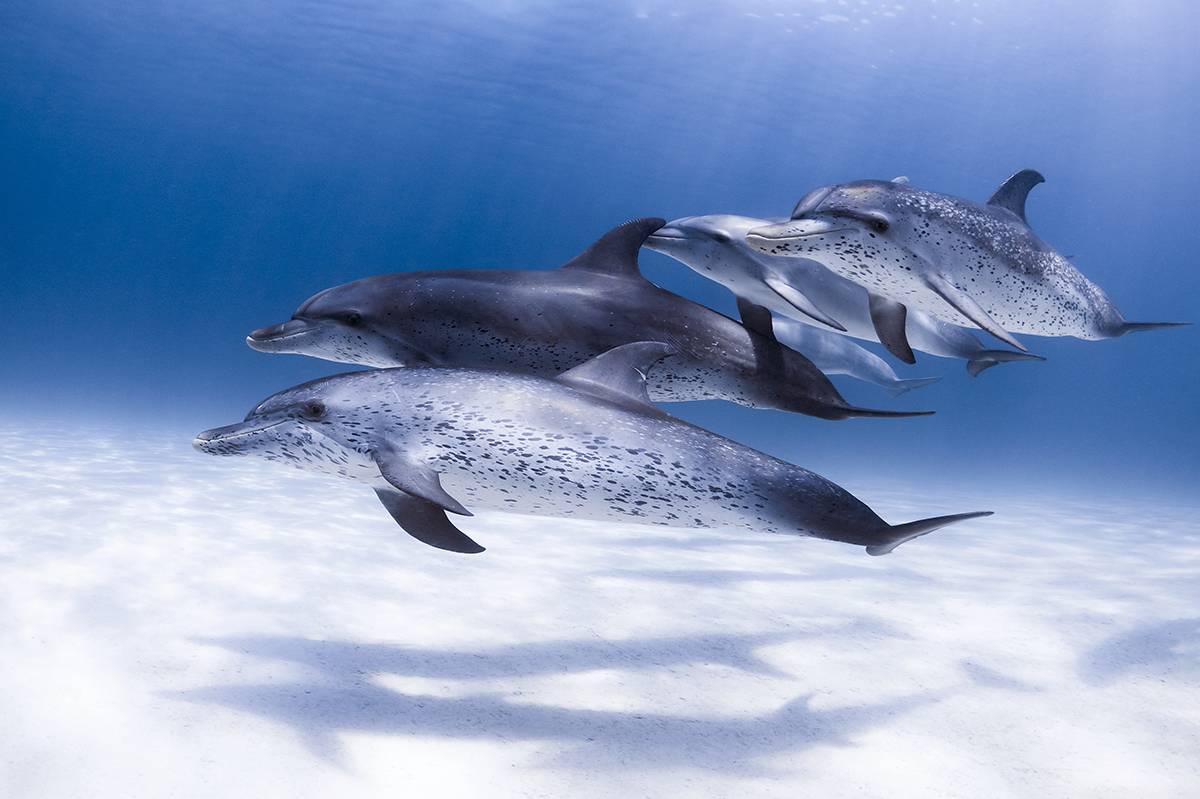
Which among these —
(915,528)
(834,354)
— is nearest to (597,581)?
(834,354)

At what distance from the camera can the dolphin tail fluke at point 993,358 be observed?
9.88ft

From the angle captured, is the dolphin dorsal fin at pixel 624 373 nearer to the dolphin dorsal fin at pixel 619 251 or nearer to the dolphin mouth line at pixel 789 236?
the dolphin mouth line at pixel 789 236

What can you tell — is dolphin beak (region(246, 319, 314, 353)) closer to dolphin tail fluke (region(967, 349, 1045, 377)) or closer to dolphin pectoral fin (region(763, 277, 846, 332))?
dolphin pectoral fin (region(763, 277, 846, 332))

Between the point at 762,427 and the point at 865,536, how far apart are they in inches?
2636

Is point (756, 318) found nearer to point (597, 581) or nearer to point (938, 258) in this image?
point (938, 258)

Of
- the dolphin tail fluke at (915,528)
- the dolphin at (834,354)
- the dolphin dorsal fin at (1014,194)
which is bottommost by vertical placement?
the dolphin tail fluke at (915,528)

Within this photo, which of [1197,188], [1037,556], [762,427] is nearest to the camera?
[1037,556]

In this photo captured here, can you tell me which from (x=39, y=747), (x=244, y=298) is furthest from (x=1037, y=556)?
(x=244, y=298)

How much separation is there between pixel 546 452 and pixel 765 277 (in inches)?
55.2

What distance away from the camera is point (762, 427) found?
222 ft

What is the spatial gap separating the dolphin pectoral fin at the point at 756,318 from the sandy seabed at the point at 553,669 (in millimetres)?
1781

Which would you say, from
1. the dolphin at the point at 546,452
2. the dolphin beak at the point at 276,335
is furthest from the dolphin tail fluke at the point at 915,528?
the dolphin beak at the point at 276,335

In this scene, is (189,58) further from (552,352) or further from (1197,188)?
(1197,188)

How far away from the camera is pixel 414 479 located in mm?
2350
